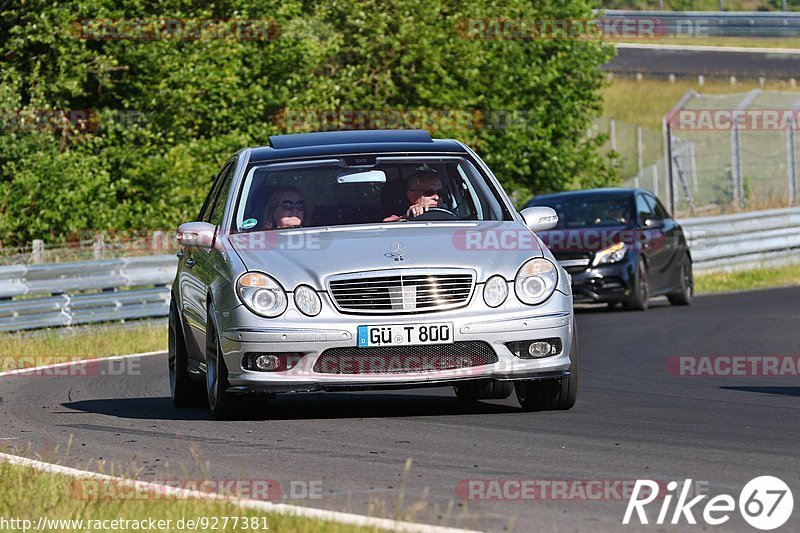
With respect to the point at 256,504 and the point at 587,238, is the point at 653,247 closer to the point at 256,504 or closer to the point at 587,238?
the point at 587,238

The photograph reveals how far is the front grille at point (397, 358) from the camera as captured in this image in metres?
9.20

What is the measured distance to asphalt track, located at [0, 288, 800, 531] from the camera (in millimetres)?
6527

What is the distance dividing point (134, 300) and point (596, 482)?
46.9 feet

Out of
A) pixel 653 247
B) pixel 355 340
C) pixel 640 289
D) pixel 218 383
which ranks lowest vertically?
pixel 640 289

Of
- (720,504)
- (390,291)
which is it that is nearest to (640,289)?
(390,291)

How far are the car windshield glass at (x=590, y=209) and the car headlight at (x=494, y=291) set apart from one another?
1261cm

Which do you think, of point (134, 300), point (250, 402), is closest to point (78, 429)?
point (250, 402)

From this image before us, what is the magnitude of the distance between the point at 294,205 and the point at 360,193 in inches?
16.3

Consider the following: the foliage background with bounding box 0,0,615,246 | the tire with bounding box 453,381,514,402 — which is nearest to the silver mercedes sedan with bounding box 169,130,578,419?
the tire with bounding box 453,381,514,402

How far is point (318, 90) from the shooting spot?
3344cm

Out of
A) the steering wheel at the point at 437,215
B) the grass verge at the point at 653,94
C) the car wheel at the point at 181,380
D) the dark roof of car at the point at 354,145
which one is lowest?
the grass verge at the point at 653,94

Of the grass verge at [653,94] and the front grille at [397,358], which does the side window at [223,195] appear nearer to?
the front grille at [397,358]

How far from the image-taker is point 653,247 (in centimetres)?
2175

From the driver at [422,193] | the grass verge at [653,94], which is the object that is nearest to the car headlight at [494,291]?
the driver at [422,193]
